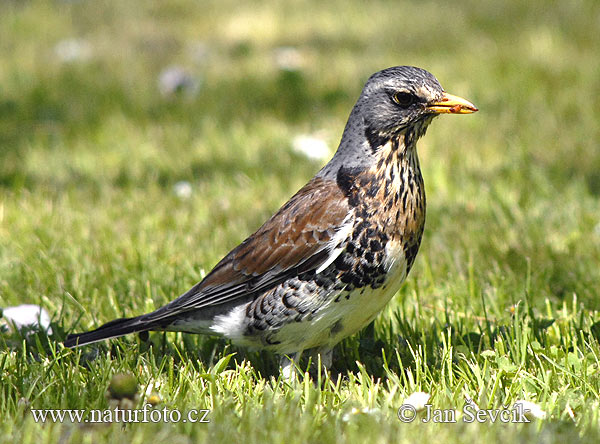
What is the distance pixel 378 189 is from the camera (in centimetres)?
316

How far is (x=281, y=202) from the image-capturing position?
5.35 metres

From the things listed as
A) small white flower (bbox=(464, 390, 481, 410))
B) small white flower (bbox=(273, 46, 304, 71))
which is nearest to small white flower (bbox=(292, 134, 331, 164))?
small white flower (bbox=(273, 46, 304, 71))

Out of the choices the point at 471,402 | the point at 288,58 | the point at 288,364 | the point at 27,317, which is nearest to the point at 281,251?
the point at 288,364

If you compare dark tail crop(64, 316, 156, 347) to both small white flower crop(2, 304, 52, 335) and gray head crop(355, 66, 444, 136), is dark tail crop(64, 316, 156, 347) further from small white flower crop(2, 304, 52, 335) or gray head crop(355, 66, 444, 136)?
gray head crop(355, 66, 444, 136)

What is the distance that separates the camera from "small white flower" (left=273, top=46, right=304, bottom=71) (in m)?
7.60

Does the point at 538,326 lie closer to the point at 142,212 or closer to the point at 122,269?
the point at 122,269

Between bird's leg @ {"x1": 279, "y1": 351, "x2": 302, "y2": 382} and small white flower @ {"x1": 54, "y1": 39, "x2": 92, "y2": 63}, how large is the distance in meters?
5.90

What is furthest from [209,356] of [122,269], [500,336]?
[500,336]

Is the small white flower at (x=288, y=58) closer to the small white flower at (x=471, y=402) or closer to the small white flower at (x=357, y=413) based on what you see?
the small white flower at (x=471, y=402)

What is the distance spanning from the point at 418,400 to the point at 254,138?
4.00 metres

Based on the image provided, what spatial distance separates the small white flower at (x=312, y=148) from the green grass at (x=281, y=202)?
159mm

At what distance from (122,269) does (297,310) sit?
1.53 m

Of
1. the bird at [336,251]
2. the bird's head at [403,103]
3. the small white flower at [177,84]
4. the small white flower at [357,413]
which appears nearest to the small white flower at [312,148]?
the small white flower at [177,84]

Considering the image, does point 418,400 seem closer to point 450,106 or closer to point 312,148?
point 450,106
